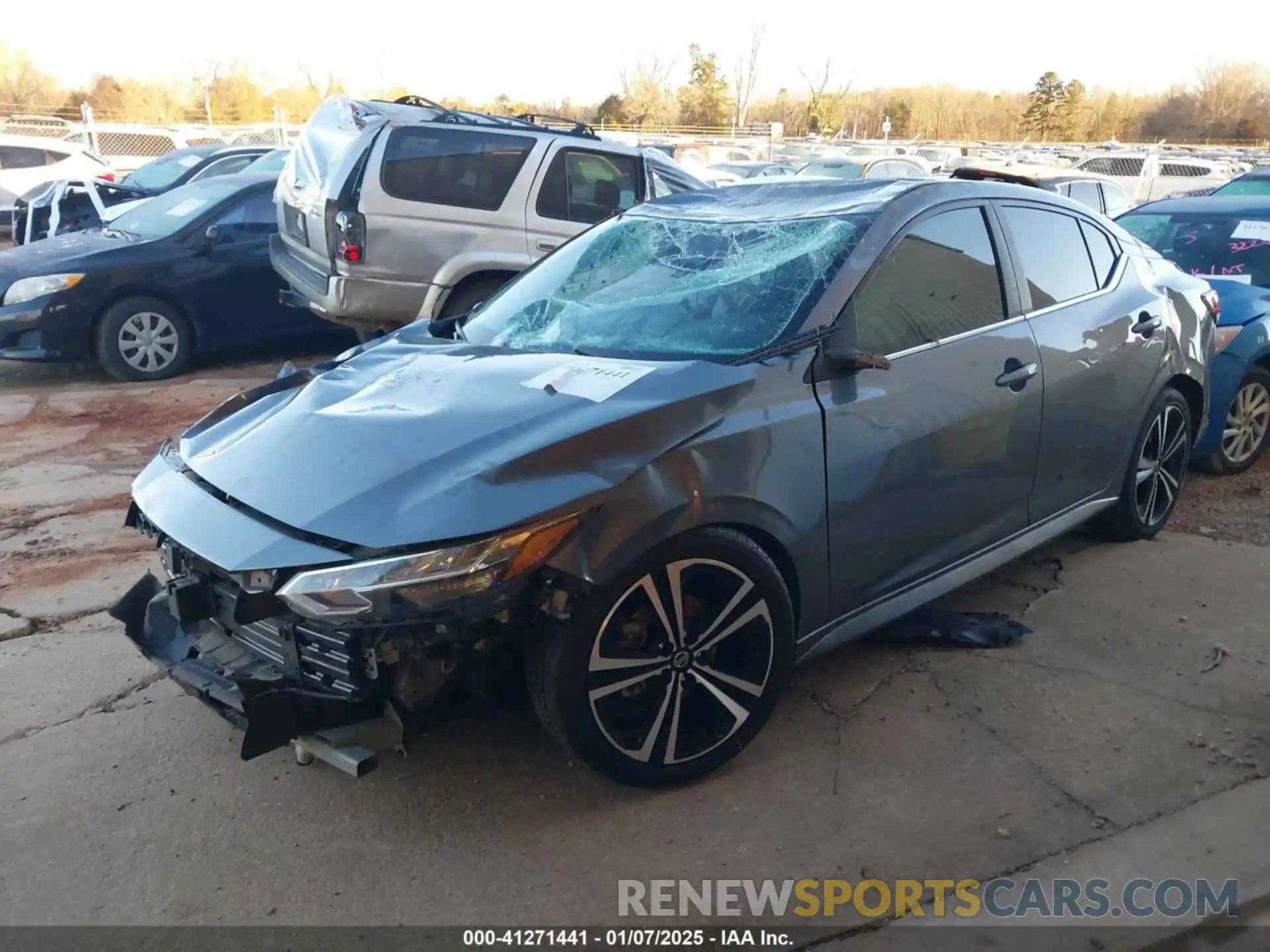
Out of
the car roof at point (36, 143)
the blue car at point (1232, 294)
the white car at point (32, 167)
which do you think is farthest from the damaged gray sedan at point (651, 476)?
the car roof at point (36, 143)

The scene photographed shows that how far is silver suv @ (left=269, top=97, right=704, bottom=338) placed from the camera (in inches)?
284

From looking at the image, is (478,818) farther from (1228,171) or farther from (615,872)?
(1228,171)

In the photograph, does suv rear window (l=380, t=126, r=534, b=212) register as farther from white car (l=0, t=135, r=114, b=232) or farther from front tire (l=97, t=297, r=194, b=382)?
white car (l=0, t=135, r=114, b=232)

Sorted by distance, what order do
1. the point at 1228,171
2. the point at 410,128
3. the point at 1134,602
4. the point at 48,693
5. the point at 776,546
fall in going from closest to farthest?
the point at 776,546
the point at 48,693
the point at 1134,602
the point at 410,128
the point at 1228,171

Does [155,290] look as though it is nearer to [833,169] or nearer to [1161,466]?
[1161,466]

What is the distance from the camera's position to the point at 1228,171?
79.0 ft

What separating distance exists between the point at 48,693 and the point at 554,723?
6.61ft

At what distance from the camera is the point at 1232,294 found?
19.8 feet

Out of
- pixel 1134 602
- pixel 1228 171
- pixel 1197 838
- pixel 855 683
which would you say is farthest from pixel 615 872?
pixel 1228 171

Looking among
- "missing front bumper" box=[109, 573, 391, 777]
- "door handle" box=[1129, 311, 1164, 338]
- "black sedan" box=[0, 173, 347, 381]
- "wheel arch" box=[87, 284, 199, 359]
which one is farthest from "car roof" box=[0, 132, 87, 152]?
"door handle" box=[1129, 311, 1164, 338]

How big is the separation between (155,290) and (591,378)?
6.33 meters

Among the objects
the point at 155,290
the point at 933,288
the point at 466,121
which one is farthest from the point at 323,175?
the point at 933,288

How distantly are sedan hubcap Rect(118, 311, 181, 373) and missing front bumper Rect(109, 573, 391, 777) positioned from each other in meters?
5.78

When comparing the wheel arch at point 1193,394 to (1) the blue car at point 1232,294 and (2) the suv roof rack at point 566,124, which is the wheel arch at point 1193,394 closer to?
(1) the blue car at point 1232,294
